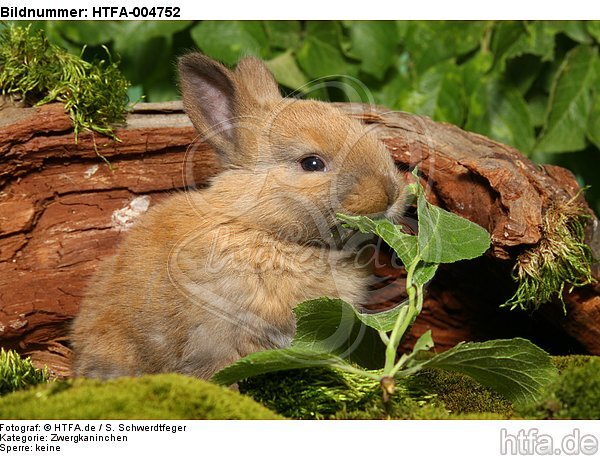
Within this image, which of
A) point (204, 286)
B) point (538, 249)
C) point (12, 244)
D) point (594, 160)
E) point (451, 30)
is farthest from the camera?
point (594, 160)

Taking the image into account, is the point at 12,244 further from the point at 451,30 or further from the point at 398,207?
the point at 451,30

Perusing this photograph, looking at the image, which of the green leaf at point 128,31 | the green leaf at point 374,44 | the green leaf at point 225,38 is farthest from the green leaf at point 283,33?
the green leaf at point 128,31

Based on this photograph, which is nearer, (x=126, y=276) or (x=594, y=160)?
(x=126, y=276)

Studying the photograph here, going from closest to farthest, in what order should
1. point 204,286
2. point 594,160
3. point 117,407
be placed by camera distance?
point 117,407 → point 204,286 → point 594,160

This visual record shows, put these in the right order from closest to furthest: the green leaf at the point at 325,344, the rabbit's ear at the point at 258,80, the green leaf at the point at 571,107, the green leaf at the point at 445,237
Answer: the green leaf at the point at 325,344 < the green leaf at the point at 445,237 < the rabbit's ear at the point at 258,80 < the green leaf at the point at 571,107

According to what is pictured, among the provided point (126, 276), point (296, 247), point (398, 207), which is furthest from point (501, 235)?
point (126, 276)

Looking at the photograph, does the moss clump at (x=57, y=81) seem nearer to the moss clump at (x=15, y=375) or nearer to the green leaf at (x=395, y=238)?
the moss clump at (x=15, y=375)

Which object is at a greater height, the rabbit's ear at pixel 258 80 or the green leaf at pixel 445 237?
the rabbit's ear at pixel 258 80
